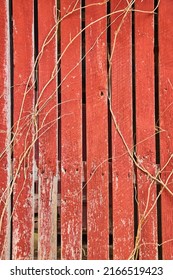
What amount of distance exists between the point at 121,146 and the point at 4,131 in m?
0.66

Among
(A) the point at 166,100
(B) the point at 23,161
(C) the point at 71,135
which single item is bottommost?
(B) the point at 23,161

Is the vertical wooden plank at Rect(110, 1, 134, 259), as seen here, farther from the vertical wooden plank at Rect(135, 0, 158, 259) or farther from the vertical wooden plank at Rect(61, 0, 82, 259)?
the vertical wooden plank at Rect(61, 0, 82, 259)

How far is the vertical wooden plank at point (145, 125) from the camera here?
210 cm

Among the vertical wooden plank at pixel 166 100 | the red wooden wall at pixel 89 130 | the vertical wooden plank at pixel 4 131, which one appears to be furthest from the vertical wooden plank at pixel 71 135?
the vertical wooden plank at pixel 166 100

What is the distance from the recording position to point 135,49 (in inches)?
83.0

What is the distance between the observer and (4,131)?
2.10m

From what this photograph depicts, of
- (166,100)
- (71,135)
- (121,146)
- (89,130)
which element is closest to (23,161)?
(71,135)

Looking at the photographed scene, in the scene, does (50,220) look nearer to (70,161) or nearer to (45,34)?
(70,161)

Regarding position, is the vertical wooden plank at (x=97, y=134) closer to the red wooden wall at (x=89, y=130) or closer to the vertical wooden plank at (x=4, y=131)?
the red wooden wall at (x=89, y=130)

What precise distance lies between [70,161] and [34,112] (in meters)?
0.34

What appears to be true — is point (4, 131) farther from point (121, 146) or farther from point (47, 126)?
point (121, 146)

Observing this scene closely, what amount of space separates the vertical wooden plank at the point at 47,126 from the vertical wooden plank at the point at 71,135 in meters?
0.05

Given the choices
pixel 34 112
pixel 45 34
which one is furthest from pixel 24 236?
pixel 45 34

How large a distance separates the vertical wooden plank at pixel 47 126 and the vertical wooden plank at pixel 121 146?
335 millimetres
